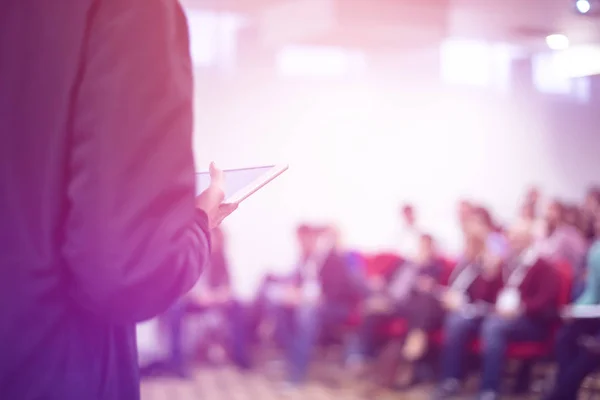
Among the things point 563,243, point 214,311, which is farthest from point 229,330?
point 563,243

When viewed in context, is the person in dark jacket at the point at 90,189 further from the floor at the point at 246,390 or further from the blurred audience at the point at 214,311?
the blurred audience at the point at 214,311

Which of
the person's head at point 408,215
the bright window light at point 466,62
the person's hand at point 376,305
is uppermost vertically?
the bright window light at point 466,62

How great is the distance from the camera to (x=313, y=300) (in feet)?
15.6

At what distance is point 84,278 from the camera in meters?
0.78

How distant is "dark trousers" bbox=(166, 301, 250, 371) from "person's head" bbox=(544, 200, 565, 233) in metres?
2.30

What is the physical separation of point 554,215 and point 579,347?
48.8 inches

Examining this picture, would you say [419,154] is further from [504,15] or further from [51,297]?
[51,297]

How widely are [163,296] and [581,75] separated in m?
3.53

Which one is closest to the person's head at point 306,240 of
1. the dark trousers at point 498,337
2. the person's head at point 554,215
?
the dark trousers at point 498,337

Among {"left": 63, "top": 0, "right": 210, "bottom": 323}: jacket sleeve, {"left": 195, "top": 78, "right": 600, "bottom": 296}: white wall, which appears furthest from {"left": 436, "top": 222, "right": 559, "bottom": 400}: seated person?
{"left": 63, "top": 0, "right": 210, "bottom": 323}: jacket sleeve

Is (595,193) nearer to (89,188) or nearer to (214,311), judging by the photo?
(214,311)

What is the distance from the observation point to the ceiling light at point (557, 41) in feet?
13.8

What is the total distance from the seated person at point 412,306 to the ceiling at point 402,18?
163 centimetres

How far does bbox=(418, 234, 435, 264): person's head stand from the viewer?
4707 millimetres
